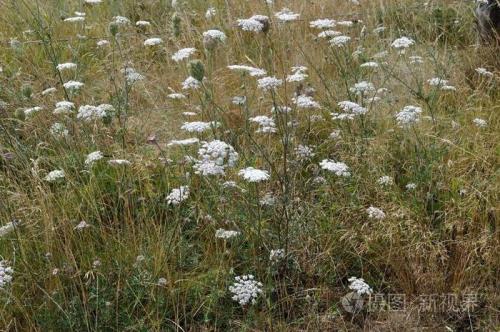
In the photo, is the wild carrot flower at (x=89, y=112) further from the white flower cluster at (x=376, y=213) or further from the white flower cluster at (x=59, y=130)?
the white flower cluster at (x=376, y=213)

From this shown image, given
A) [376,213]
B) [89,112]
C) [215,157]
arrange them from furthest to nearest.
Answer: [89,112]
[376,213]
[215,157]

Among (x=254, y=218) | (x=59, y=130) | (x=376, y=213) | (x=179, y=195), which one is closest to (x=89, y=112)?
(x=59, y=130)

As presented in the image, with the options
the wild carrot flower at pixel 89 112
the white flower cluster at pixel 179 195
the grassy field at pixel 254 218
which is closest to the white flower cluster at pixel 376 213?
the grassy field at pixel 254 218

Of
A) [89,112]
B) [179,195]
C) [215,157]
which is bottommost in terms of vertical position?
[179,195]

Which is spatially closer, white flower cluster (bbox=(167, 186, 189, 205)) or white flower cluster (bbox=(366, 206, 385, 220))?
white flower cluster (bbox=(167, 186, 189, 205))

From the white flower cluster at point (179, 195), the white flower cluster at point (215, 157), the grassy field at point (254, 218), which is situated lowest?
the grassy field at point (254, 218)

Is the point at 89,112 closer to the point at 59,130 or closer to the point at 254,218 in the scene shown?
the point at 59,130

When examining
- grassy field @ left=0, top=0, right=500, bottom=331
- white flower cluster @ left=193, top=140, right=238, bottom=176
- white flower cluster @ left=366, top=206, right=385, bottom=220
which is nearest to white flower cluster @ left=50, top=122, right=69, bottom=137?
grassy field @ left=0, top=0, right=500, bottom=331

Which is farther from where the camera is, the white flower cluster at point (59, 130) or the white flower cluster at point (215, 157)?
the white flower cluster at point (59, 130)

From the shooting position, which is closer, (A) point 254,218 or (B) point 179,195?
(B) point 179,195

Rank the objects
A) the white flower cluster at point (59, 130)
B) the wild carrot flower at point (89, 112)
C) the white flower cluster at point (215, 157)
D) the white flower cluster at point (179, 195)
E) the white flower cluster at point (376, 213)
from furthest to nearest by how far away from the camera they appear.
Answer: the white flower cluster at point (59, 130)
the wild carrot flower at point (89, 112)
the white flower cluster at point (376, 213)
the white flower cluster at point (179, 195)
the white flower cluster at point (215, 157)

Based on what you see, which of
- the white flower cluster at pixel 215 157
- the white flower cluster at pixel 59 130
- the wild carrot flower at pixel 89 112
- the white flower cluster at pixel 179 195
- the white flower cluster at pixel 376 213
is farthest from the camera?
the white flower cluster at pixel 59 130

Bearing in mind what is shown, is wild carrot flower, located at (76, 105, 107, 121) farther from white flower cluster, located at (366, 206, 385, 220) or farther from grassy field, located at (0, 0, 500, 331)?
white flower cluster, located at (366, 206, 385, 220)

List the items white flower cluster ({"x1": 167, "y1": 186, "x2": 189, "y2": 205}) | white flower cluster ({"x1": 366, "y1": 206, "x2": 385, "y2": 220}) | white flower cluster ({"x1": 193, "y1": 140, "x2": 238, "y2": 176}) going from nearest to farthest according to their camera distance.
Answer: white flower cluster ({"x1": 193, "y1": 140, "x2": 238, "y2": 176}) < white flower cluster ({"x1": 167, "y1": 186, "x2": 189, "y2": 205}) < white flower cluster ({"x1": 366, "y1": 206, "x2": 385, "y2": 220})
